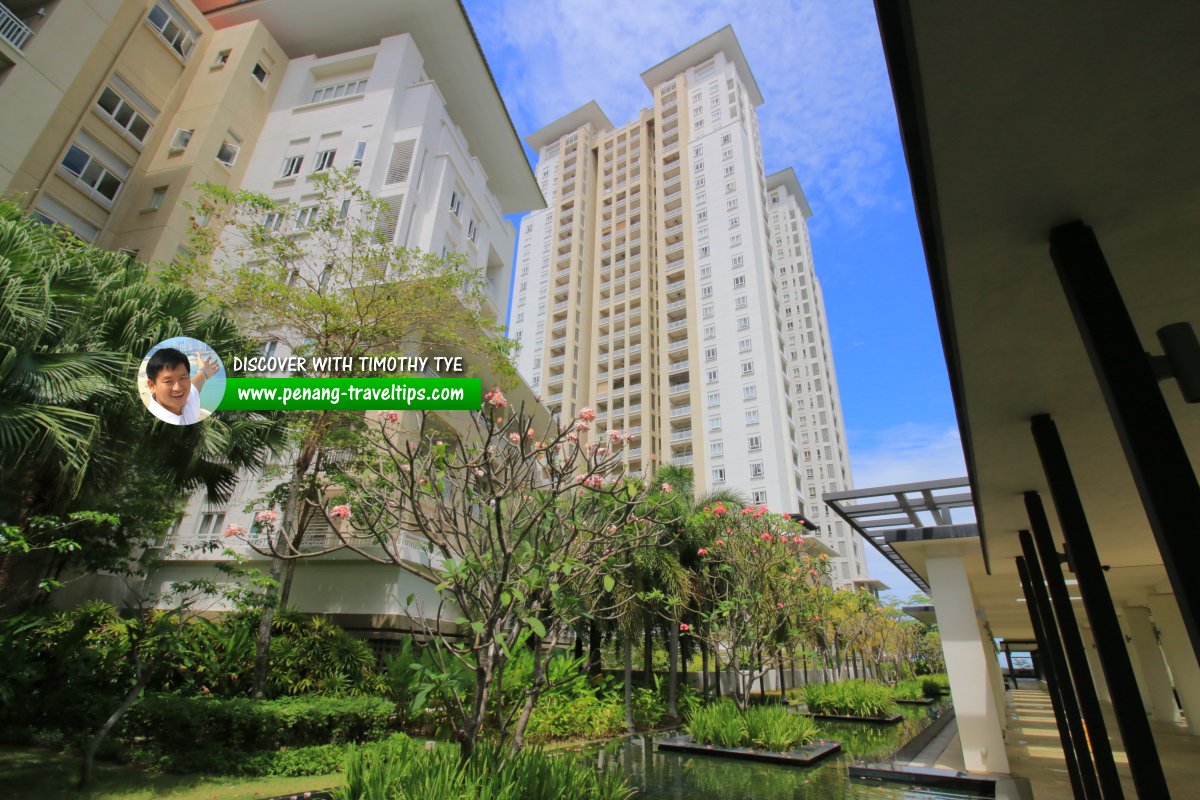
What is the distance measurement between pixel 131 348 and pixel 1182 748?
21.6 metres

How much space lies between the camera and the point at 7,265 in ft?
23.4

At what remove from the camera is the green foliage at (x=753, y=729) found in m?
11.2

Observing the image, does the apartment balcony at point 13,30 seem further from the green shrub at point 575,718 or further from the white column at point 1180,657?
the white column at point 1180,657

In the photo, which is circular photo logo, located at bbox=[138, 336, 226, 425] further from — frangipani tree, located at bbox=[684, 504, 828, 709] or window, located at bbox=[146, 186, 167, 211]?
window, located at bbox=[146, 186, 167, 211]

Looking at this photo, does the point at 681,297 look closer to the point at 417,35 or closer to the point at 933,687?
the point at 417,35

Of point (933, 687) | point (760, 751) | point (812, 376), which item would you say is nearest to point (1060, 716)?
point (760, 751)

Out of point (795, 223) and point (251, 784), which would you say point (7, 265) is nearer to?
point (251, 784)

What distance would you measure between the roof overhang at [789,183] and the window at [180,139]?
7958cm

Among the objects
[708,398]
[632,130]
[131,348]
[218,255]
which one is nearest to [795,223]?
[632,130]

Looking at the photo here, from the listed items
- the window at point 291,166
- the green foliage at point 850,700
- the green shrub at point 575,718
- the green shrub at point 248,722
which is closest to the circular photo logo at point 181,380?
the green shrub at point 248,722

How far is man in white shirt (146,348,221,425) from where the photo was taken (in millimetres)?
8711

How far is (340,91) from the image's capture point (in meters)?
25.1

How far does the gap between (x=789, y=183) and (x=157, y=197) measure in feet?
272

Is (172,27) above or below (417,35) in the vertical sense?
below
